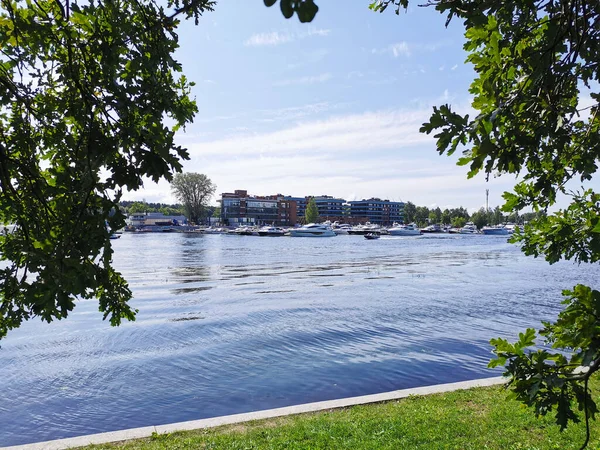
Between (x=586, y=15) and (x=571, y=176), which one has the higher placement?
(x=586, y=15)

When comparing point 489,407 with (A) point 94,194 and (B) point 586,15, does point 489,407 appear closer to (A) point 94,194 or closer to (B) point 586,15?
(B) point 586,15

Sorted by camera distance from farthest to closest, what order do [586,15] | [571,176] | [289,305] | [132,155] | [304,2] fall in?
[289,305], [571,176], [132,155], [586,15], [304,2]

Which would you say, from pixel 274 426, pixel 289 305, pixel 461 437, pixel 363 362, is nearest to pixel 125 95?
pixel 274 426

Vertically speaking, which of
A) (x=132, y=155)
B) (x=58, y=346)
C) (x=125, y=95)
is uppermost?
(x=125, y=95)

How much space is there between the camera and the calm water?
27.8ft

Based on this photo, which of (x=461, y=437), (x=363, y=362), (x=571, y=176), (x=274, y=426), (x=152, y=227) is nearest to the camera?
(x=571, y=176)

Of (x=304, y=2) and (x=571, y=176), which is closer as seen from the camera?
(x=304, y=2)

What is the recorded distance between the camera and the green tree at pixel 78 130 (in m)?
2.96

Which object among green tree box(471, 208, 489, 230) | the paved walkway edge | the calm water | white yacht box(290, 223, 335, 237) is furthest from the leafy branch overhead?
green tree box(471, 208, 489, 230)

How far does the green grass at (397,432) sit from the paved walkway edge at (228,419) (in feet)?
0.83

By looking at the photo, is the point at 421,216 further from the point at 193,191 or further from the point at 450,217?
the point at 193,191

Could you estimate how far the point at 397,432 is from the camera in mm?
6152

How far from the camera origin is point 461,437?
236 inches

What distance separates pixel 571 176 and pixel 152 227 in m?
142
